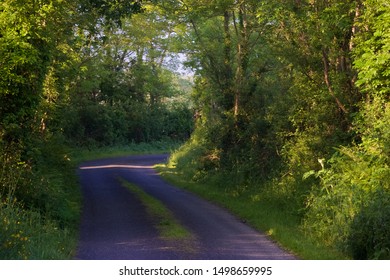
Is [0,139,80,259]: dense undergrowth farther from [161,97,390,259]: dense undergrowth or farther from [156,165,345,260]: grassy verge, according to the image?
[161,97,390,259]: dense undergrowth

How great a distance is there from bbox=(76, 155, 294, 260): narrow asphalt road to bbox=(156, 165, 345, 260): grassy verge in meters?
0.33

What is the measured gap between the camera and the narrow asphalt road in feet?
39.0

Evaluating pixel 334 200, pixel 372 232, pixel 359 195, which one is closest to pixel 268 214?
pixel 334 200

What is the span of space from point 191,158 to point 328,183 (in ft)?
59.2

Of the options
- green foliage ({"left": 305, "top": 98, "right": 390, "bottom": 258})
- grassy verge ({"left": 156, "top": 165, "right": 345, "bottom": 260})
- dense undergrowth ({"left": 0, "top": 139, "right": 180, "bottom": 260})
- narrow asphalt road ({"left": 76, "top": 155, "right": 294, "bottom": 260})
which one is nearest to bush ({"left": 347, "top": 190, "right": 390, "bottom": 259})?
green foliage ({"left": 305, "top": 98, "right": 390, "bottom": 258})

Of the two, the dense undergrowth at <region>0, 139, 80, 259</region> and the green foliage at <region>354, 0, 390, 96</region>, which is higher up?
the green foliage at <region>354, 0, 390, 96</region>

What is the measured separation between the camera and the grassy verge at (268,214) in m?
12.5

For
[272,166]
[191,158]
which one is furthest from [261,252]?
[191,158]

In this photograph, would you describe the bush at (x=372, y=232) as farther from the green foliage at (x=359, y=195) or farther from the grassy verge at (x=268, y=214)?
the grassy verge at (x=268, y=214)

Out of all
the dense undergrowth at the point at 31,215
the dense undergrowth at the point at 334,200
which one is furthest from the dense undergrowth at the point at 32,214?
the dense undergrowth at the point at 334,200

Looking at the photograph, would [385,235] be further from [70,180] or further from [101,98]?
[101,98]

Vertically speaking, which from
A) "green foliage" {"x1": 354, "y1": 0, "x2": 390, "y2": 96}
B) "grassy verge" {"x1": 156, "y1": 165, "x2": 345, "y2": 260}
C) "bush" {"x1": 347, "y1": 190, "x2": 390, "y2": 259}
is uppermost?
"green foliage" {"x1": 354, "y1": 0, "x2": 390, "y2": 96}

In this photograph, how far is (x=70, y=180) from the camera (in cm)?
2416

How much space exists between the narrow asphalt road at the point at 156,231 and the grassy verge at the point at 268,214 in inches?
13.0
